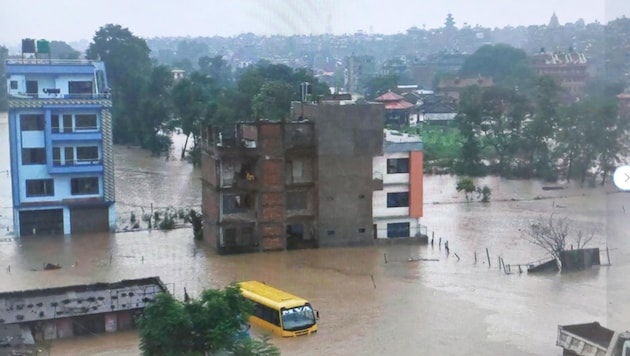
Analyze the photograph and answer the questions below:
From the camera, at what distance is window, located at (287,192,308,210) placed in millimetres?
12164

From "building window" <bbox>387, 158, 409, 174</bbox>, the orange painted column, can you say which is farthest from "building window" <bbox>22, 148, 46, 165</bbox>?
the orange painted column

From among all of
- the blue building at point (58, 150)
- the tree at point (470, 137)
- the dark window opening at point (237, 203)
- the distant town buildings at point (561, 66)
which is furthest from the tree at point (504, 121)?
the blue building at point (58, 150)

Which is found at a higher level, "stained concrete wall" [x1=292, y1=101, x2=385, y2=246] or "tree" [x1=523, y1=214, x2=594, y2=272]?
"stained concrete wall" [x1=292, y1=101, x2=385, y2=246]

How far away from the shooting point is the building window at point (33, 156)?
42.8 feet

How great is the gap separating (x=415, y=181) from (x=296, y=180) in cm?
174

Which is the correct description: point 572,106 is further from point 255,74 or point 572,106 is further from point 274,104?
point 255,74

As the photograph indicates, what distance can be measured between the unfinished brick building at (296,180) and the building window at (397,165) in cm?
33

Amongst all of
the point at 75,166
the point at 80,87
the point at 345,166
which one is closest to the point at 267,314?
the point at 345,166

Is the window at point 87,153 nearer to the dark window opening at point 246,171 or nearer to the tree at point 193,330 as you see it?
the dark window opening at point 246,171

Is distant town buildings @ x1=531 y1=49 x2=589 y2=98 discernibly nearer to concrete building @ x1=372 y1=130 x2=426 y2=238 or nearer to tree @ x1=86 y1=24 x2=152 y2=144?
tree @ x1=86 y1=24 x2=152 y2=144

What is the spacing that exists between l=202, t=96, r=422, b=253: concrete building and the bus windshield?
151 inches

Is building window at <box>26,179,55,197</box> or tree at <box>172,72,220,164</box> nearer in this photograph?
building window at <box>26,179,55,197</box>

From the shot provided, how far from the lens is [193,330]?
610 cm

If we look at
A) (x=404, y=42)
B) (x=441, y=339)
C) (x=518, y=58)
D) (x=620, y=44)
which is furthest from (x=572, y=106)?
(x=404, y=42)
